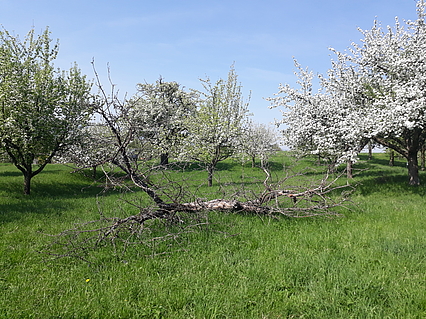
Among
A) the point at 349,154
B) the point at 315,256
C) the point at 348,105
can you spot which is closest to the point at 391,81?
the point at 348,105

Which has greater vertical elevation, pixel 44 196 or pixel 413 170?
pixel 413 170

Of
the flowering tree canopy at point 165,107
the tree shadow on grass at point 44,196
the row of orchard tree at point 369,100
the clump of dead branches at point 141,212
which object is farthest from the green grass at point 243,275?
the flowering tree canopy at point 165,107

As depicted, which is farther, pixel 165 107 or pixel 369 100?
pixel 165 107

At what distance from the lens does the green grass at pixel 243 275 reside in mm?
4406

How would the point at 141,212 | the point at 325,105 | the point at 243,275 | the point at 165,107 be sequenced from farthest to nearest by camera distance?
the point at 165,107 < the point at 325,105 < the point at 141,212 < the point at 243,275

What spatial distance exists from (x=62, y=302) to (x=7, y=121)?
14.6 meters

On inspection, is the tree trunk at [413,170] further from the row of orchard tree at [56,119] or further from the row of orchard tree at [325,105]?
the row of orchard tree at [56,119]

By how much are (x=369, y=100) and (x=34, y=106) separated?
61.1 ft

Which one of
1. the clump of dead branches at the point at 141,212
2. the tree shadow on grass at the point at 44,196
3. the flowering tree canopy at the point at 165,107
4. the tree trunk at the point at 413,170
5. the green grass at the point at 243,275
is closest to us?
the green grass at the point at 243,275

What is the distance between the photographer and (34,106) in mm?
17516

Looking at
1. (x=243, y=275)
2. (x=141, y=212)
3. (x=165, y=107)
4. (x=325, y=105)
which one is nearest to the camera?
(x=243, y=275)

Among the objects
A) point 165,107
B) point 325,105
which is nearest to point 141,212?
point 325,105

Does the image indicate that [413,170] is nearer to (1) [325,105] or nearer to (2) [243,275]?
(1) [325,105]

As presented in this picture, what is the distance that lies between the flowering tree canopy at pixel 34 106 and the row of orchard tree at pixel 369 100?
1171cm
